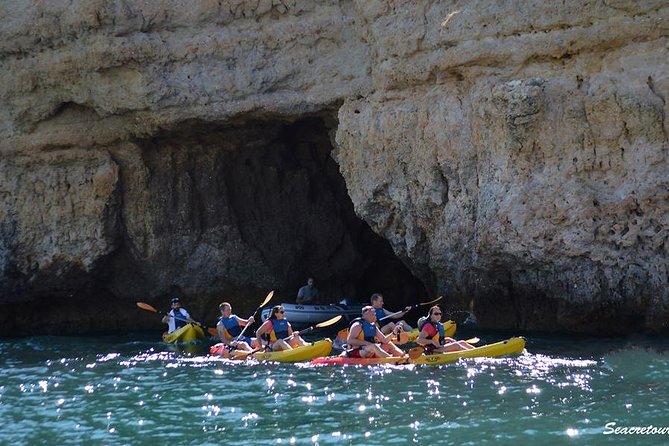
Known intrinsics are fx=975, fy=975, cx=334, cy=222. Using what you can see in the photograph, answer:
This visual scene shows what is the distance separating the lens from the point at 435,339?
1485 cm

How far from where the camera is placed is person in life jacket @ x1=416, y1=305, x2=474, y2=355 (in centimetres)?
1478

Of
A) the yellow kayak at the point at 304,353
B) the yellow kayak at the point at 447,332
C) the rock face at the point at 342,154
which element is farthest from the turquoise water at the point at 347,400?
the rock face at the point at 342,154

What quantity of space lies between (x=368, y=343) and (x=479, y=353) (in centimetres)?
171

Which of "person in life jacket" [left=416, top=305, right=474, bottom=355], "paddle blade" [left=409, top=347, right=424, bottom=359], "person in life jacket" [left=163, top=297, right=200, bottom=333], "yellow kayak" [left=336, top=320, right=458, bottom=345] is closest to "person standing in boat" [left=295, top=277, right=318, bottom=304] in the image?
"person in life jacket" [left=163, top=297, right=200, bottom=333]

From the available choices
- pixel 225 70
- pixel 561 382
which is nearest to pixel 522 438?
pixel 561 382

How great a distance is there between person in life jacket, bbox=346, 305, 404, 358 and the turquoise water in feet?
2.37

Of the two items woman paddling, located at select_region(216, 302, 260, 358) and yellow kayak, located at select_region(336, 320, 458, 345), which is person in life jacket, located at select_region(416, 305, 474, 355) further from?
woman paddling, located at select_region(216, 302, 260, 358)

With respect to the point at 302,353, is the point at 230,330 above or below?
above

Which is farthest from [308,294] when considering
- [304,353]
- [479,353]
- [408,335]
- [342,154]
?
[479,353]

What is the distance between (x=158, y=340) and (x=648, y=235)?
978cm

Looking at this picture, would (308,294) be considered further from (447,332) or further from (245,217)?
(447,332)

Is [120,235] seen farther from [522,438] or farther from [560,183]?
[522,438]

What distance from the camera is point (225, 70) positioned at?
18797 millimetres

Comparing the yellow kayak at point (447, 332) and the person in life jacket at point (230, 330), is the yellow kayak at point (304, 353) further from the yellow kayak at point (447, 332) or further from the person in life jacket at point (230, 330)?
the yellow kayak at point (447, 332)
